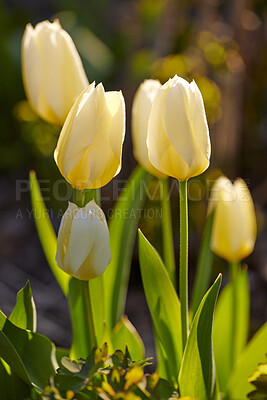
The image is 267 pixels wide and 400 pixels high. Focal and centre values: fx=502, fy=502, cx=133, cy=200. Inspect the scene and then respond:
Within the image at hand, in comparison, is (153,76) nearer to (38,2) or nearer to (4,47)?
(4,47)

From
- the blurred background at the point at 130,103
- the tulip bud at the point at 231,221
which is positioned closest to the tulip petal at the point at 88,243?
the tulip bud at the point at 231,221

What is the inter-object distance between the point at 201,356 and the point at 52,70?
0.49m

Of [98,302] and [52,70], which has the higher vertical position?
[52,70]

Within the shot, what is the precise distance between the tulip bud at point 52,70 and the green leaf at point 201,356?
38 cm

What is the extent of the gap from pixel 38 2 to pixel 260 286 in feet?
7.36

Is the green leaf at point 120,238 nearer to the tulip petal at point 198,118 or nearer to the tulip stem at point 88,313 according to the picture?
the tulip stem at point 88,313

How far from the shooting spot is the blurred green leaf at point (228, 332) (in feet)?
3.20

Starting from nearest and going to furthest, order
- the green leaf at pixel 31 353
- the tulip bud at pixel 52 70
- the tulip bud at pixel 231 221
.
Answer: the green leaf at pixel 31 353 < the tulip bud at pixel 52 70 < the tulip bud at pixel 231 221

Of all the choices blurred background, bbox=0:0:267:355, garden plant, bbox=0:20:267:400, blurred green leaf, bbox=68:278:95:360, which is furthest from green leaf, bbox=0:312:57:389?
blurred background, bbox=0:0:267:355

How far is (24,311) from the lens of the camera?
732 millimetres

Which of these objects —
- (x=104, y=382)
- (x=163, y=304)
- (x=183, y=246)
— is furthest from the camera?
(x=163, y=304)

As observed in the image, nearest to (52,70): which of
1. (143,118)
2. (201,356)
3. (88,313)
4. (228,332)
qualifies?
(143,118)

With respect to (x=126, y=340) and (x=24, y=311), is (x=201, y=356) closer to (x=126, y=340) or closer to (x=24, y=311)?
(x=126, y=340)

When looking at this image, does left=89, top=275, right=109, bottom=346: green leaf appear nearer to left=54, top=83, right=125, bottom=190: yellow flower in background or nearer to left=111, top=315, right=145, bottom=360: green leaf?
left=111, top=315, right=145, bottom=360: green leaf
